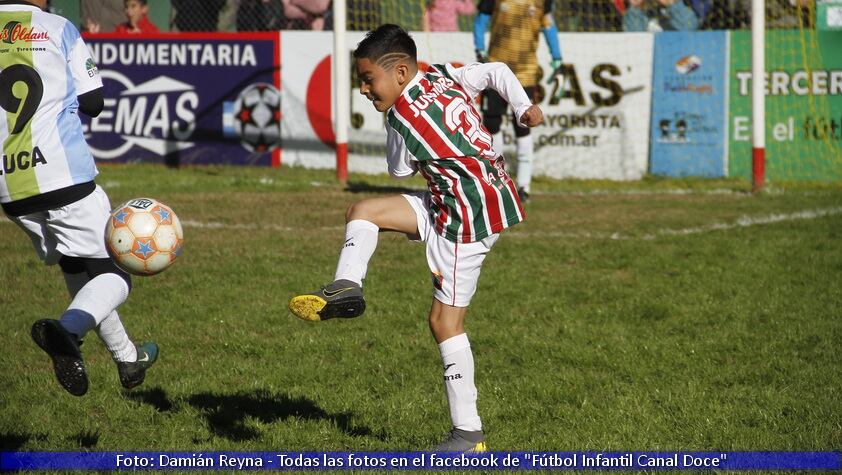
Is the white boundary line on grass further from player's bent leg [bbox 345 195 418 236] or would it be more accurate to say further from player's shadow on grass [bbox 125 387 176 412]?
player's bent leg [bbox 345 195 418 236]

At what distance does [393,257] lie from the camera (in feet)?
31.7

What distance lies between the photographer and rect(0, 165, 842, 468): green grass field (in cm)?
555

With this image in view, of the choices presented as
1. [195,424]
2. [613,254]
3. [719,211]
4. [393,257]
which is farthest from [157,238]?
[719,211]

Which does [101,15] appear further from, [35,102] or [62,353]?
[62,353]

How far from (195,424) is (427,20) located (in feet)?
33.7

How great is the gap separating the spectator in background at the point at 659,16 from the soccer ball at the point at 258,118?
15.6ft

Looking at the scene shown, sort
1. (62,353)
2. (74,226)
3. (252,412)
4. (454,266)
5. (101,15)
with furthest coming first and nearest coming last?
(101,15), (252,412), (74,226), (454,266), (62,353)

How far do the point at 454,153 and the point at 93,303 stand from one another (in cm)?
177

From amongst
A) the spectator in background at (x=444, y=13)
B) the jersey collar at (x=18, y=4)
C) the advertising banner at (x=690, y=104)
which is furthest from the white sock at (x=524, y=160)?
the jersey collar at (x=18, y=4)

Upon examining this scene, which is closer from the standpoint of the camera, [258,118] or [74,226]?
[74,226]

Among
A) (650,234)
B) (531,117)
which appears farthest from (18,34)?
(650,234)

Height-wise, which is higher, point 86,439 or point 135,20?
point 135,20

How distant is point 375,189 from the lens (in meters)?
13.1

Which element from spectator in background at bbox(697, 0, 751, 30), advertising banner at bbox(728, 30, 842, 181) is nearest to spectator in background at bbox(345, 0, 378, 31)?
spectator in background at bbox(697, 0, 751, 30)
